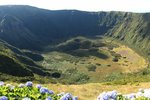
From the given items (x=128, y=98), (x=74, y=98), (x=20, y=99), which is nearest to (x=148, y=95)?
(x=128, y=98)

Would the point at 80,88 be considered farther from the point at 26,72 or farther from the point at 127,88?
the point at 26,72

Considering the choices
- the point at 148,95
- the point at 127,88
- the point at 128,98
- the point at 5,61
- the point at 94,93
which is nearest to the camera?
the point at 148,95

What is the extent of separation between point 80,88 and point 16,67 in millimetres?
122642

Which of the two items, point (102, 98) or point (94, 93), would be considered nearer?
point (102, 98)

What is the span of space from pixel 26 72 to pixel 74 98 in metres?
147

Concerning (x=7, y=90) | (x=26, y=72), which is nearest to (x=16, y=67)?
(x=26, y=72)

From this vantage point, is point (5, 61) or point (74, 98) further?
point (5, 61)

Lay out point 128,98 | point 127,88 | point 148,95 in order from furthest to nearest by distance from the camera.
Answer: point 127,88
point 128,98
point 148,95

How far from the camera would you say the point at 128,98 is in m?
12.4

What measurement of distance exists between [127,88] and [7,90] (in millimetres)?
23375

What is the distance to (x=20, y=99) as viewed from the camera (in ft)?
40.3

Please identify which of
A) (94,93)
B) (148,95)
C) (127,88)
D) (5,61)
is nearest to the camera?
(148,95)

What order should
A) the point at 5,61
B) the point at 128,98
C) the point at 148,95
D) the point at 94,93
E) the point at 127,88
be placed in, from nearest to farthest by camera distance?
the point at 148,95 < the point at 128,98 < the point at 94,93 < the point at 127,88 < the point at 5,61

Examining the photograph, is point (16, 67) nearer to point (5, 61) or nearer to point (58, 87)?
point (5, 61)
